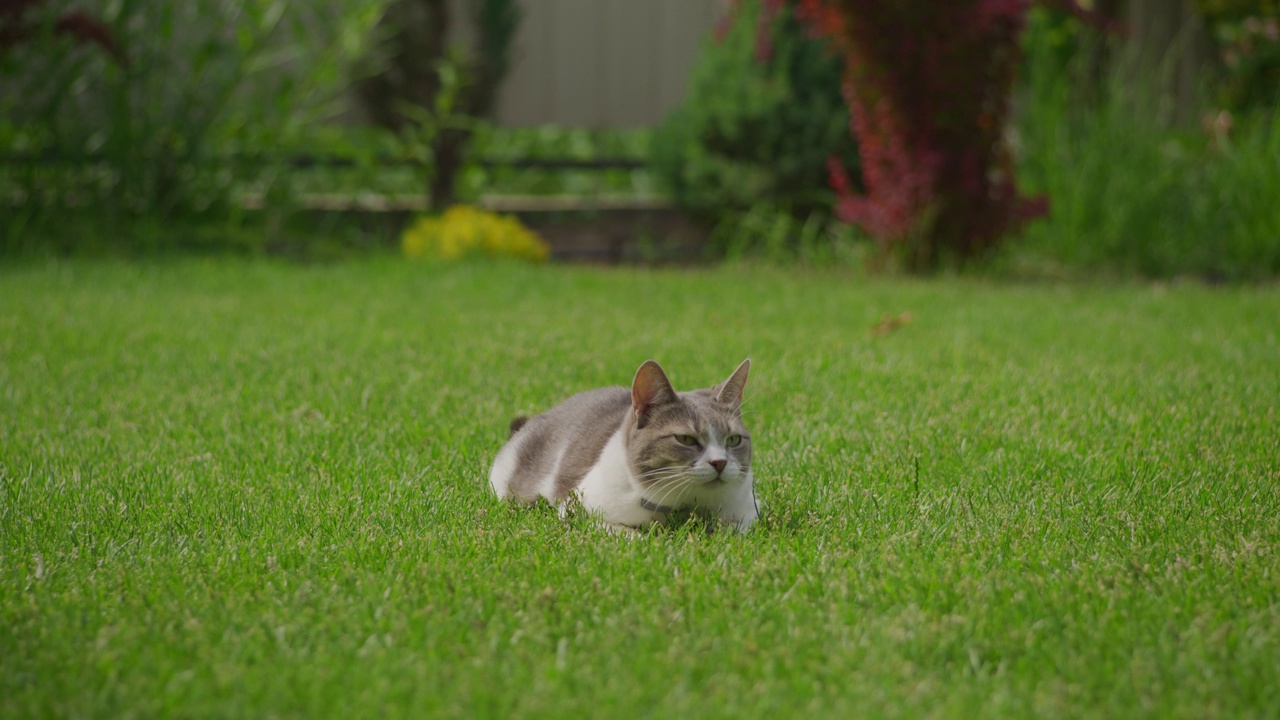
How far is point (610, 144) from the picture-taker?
1052cm

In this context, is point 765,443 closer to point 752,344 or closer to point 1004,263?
point 752,344

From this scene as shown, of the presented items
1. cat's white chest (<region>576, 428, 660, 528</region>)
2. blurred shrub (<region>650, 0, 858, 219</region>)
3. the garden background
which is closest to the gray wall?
the garden background

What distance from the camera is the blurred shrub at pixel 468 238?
8.16 m

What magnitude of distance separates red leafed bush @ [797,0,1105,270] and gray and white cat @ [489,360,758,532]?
494cm

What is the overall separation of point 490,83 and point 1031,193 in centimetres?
437

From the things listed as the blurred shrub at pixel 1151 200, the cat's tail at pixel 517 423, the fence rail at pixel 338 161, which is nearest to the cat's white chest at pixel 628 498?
the cat's tail at pixel 517 423

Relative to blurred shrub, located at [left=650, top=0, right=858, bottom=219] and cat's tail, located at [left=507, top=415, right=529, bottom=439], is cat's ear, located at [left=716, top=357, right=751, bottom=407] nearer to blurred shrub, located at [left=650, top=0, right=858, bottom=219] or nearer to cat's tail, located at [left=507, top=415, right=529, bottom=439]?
cat's tail, located at [left=507, top=415, right=529, bottom=439]

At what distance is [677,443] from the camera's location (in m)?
2.85

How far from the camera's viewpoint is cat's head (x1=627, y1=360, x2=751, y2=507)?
9.28 ft

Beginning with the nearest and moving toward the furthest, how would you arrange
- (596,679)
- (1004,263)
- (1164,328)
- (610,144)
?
1. (596,679)
2. (1164,328)
3. (1004,263)
4. (610,144)

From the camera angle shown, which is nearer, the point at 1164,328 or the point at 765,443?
the point at 765,443

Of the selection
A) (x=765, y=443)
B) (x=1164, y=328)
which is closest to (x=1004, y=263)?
(x=1164, y=328)

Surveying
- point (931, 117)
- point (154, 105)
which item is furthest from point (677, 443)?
point (154, 105)

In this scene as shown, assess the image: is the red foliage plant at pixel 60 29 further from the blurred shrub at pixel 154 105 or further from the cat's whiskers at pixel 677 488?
the cat's whiskers at pixel 677 488
